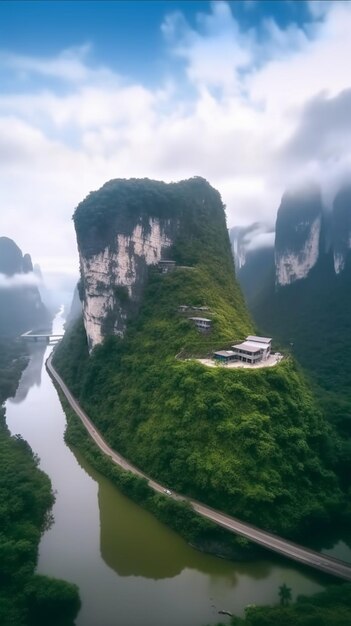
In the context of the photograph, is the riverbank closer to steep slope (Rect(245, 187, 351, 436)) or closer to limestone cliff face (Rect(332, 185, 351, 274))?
steep slope (Rect(245, 187, 351, 436))

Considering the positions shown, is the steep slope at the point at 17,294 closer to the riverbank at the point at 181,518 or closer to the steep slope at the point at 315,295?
the steep slope at the point at 315,295

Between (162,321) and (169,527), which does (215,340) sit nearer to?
(162,321)

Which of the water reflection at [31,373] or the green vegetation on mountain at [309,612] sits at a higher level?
the water reflection at [31,373]

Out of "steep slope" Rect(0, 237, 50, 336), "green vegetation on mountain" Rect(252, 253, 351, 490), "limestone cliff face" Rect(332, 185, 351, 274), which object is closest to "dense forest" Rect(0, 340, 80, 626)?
"green vegetation on mountain" Rect(252, 253, 351, 490)

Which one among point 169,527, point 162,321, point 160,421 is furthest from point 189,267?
point 169,527

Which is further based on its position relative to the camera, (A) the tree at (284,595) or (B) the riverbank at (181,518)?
(B) the riverbank at (181,518)

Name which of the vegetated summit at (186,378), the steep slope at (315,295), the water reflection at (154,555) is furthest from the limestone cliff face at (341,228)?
the water reflection at (154,555)

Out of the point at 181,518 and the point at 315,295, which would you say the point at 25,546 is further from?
the point at 315,295
